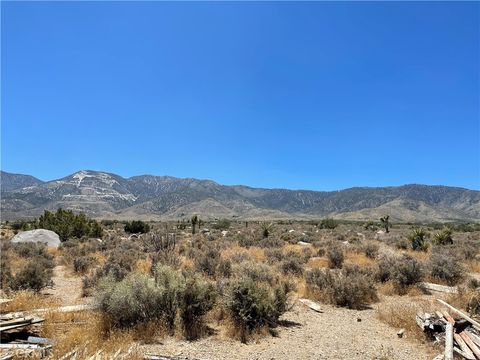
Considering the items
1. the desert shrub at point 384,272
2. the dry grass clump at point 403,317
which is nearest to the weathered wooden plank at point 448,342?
the dry grass clump at point 403,317

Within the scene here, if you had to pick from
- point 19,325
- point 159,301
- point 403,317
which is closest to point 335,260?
point 403,317

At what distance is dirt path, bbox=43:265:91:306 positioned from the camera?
1069 centimetres

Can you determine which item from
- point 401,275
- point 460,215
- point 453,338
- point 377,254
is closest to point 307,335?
point 453,338

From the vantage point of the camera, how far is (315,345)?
7.54m

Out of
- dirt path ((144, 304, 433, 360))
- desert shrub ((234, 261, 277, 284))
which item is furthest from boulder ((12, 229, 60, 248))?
dirt path ((144, 304, 433, 360))

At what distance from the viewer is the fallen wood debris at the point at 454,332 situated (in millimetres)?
6328

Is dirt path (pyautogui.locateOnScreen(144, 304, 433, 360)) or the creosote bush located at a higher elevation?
the creosote bush

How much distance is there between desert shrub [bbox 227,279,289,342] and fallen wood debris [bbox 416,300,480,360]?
10.8 ft

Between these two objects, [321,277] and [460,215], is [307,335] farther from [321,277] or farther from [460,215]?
[460,215]

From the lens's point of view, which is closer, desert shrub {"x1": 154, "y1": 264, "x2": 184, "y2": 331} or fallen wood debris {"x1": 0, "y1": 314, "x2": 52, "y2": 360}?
fallen wood debris {"x1": 0, "y1": 314, "x2": 52, "y2": 360}

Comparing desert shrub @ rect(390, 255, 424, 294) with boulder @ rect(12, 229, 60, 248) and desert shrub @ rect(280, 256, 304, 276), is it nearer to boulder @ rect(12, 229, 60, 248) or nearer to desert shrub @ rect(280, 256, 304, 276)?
desert shrub @ rect(280, 256, 304, 276)

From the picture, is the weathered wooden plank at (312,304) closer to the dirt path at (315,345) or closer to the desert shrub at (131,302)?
the dirt path at (315,345)

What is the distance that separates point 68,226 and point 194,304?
26.1 meters

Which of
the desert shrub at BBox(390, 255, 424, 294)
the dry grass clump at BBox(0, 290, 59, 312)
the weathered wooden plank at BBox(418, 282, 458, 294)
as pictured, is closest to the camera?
the dry grass clump at BBox(0, 290, 59, 312)
